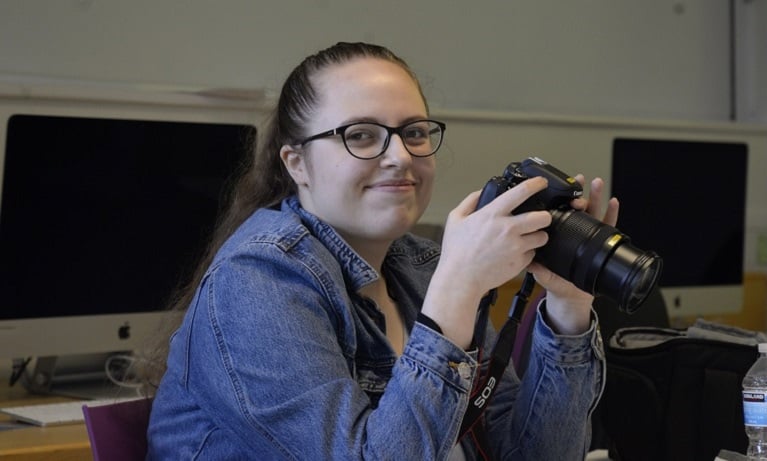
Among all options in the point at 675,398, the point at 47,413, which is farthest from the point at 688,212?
the point at 47,413

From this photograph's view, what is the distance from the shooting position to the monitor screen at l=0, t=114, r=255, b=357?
2010 mm

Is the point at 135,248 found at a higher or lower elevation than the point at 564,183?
lower

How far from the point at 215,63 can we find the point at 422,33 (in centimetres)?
63

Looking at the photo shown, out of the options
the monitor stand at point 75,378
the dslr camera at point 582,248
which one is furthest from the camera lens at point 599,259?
the monitor stand at point 75,378

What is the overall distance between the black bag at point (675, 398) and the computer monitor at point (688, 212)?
1197 millimetres

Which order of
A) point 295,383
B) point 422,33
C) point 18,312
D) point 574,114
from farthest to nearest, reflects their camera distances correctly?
point 574,114 < point 422,33 < point 18,312 < point 295,383

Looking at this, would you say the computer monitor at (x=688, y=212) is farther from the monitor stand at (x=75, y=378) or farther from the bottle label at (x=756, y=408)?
the bottle label at (x=756, y=408)

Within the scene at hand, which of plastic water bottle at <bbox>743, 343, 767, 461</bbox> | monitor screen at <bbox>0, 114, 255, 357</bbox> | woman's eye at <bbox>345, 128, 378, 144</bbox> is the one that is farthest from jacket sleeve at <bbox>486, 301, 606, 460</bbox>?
monitor screen at <bbox>0, 114, 255, 357</bbox>

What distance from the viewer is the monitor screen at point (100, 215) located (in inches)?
79.1

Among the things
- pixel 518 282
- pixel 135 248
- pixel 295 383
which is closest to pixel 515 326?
pixel 295 383

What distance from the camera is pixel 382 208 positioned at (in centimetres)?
129

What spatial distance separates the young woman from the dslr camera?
0.08 ft

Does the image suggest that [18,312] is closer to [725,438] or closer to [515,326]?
[515,326]

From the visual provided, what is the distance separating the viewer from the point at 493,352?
50.0 inches
